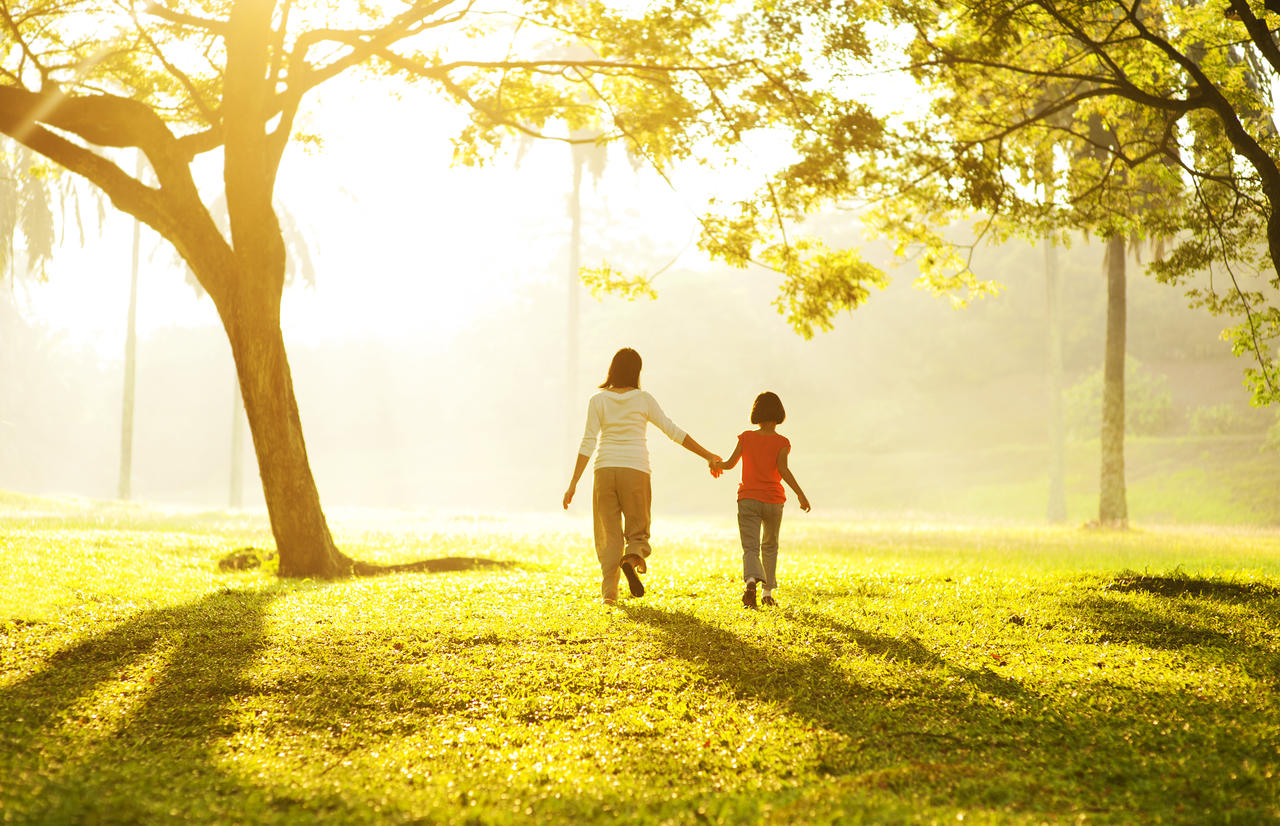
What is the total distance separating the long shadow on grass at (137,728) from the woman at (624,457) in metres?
2.75

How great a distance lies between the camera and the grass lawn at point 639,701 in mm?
4074

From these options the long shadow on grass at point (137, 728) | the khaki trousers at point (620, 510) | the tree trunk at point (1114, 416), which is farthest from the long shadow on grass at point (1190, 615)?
the tree trunk at point (1114, 416)

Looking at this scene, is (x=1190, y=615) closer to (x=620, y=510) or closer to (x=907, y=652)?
(x=907, y=652)

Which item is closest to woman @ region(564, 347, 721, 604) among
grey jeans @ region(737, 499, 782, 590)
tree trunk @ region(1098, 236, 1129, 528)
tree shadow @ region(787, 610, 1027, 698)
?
grey jeans @ region(737, 499, 782, 590)

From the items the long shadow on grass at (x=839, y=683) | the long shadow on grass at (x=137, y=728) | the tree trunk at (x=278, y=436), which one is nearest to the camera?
the long shadow on grass at (x=137, y=728)

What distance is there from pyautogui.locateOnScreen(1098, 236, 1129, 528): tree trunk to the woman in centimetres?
1766

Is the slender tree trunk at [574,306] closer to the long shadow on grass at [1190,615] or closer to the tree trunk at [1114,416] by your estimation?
the tree trunk at [1114,416]

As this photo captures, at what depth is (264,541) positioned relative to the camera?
16.5 meters

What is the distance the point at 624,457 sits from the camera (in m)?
7.96

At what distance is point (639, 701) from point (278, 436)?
6908mm

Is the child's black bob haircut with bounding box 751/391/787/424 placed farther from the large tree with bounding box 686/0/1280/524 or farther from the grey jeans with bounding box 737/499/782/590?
the large tree with bounding box 686/0/1280/524

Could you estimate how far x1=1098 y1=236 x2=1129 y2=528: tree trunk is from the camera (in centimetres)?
2252

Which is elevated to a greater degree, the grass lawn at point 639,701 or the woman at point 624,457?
the woman at point 624,457

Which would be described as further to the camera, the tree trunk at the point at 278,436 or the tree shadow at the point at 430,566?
the tree shadow at the point at 430,566
